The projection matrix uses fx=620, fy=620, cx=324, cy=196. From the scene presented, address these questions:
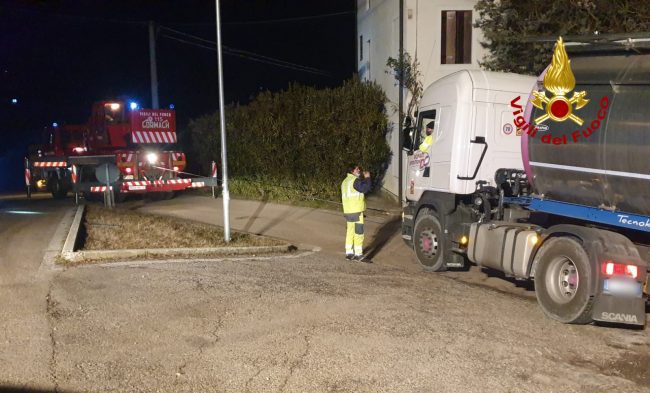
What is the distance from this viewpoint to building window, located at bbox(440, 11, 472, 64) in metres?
18.5

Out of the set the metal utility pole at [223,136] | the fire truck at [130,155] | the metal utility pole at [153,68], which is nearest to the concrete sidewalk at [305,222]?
the fire truck at [130,155]

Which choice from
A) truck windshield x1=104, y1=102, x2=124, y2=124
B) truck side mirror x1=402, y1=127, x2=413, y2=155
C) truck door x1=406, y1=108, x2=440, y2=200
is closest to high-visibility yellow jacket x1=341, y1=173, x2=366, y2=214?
truck door x1=406, y1=108, x2=440, y2=200

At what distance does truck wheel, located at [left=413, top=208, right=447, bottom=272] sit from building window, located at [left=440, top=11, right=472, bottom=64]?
31.2 ft

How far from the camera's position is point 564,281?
7.16 metres

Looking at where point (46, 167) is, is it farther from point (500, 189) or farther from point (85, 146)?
point (500, 189)

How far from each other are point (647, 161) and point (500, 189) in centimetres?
298

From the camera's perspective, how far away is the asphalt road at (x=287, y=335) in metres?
5.09

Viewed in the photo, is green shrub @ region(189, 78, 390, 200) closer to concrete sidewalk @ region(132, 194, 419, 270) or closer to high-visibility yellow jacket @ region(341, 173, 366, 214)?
concrete sidewalk @ region(132, 194, 419, 270)

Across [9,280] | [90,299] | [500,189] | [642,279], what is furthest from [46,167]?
[642,279]

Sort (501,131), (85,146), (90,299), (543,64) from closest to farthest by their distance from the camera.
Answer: (90,299) → (501,131) → (543,64) → (85,146)

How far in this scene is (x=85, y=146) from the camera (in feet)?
73.3

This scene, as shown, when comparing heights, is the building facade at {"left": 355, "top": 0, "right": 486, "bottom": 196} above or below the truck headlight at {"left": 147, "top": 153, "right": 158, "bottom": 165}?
above

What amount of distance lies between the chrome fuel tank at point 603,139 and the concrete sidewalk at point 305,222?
3673mm

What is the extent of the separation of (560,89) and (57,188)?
68.2 ft
